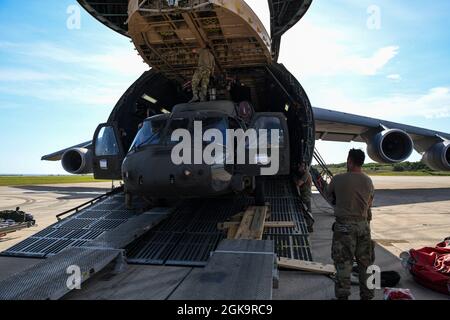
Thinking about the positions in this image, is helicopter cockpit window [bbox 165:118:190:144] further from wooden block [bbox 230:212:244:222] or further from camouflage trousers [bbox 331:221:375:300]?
camouflage trousers [bbox 331:221:375:300]

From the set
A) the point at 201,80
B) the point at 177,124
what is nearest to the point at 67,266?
the point at 177,124

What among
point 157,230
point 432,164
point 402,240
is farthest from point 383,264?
point 432,164

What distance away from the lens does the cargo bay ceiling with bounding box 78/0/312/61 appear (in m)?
8.71

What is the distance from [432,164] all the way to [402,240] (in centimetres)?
1047

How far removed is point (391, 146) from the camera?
12.8 meters

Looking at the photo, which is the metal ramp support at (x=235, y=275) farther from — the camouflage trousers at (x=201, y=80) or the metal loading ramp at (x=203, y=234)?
the camouflage trousers at (x=201, y=80)

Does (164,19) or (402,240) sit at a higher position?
(164,19)

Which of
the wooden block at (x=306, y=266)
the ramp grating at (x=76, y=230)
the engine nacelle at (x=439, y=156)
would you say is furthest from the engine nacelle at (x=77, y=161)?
the engine nacelle at (x=439, y=156)

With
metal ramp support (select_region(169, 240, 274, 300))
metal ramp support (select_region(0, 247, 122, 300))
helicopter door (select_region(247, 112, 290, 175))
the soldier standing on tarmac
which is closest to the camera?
metal ramp support (select_region(169, 240, 274, 300))

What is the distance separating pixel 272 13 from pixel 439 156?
33.5 ft

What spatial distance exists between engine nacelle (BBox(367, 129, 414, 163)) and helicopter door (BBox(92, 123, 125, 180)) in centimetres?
948

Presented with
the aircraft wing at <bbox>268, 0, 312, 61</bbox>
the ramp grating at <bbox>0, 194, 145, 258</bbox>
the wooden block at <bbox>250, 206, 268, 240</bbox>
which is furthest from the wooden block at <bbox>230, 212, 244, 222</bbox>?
the aircraft wing at <bbox>268, 0, 312, 61</bbox>
